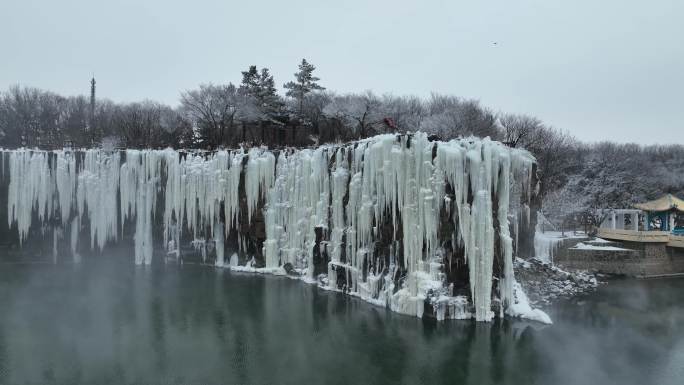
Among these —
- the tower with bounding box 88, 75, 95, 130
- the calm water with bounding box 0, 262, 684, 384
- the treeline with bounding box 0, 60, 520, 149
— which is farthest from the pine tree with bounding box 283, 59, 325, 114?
the calm water with bounding box 0, 262, 684, 384

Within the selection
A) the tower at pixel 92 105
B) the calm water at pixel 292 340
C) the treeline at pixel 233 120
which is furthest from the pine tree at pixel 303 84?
the calm water at pixel 292 340

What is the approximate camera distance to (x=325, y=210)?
1510 cm

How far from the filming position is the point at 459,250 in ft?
35.6

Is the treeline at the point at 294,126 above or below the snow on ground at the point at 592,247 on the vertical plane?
above

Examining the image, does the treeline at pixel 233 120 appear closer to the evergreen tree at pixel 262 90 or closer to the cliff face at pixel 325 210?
the evergreen tree at pixel 262 90

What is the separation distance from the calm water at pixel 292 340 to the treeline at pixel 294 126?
12.8m

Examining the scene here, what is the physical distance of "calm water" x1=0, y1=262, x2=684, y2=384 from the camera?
25.8ft

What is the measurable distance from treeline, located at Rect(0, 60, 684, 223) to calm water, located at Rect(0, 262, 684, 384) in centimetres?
1280

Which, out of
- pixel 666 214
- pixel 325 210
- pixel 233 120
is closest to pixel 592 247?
pixel 666 214

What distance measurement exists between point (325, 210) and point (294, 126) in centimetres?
1246

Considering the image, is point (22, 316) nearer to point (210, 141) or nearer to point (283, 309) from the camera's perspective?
point (283, 309)

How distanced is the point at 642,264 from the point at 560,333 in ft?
38.3

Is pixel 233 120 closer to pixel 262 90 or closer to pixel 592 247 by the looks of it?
pixel 262 90

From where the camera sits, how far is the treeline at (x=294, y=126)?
1025 inches
